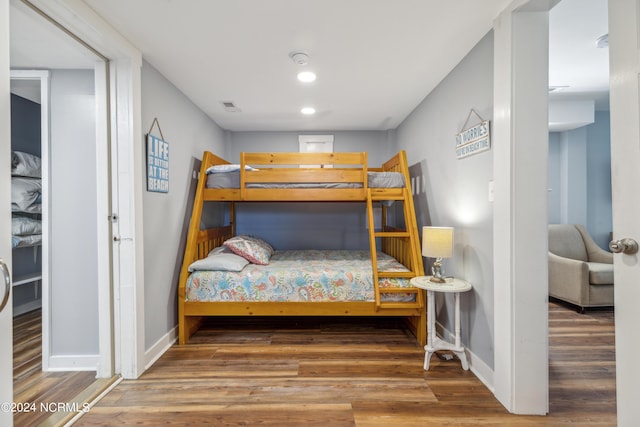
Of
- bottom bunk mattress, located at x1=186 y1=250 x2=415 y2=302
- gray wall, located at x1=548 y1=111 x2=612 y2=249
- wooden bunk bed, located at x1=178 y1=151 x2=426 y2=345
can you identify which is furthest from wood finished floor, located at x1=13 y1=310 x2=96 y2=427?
gray wall, located at x1=548 y1=111 x2=612 y2=249

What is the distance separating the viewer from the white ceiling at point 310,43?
162 centimetres

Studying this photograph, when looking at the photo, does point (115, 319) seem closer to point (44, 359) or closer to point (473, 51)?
point (44, 359)

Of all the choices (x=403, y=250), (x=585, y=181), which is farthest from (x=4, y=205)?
(x=585, y=181)

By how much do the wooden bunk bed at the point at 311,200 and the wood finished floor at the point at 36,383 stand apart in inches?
28.8

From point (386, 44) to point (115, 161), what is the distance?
198 centimetres

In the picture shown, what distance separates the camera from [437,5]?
1.58 metres

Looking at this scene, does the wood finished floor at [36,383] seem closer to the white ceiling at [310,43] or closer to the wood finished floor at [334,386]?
the wood finished floor at [334,386]

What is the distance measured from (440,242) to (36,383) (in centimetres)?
289

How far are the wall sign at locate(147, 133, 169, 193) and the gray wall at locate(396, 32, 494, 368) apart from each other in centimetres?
230

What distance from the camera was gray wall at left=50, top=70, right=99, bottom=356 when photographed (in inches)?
81.6

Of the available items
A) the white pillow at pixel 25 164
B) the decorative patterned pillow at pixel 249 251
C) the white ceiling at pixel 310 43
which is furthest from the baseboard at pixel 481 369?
the white pillow at pixel 25 164

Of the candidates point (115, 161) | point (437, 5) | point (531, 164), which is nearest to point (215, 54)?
point (115, 161)

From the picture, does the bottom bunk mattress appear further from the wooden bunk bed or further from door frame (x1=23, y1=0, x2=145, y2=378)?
door frame (x1=23, y1=0, x2=145, y2=378)

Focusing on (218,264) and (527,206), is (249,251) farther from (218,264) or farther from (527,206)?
(527,206)
